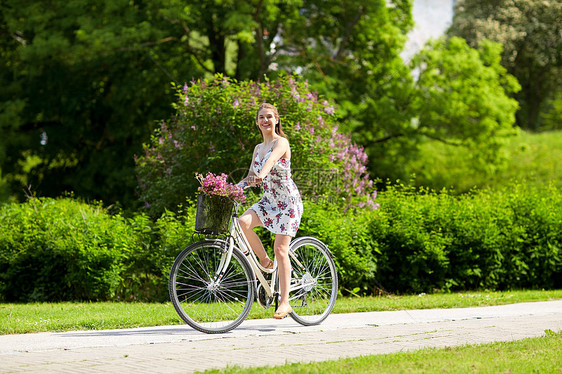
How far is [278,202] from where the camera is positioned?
254 inches

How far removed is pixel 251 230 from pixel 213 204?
1.77ft

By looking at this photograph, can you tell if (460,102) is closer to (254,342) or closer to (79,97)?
(79,97)

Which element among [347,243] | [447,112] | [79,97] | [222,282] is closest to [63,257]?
[347,243]

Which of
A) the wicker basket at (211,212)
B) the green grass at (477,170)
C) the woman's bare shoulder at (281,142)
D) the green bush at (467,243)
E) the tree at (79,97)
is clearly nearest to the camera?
the wicker basket at (211,212)

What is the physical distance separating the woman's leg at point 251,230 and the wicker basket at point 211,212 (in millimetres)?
298

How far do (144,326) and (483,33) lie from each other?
103 feet

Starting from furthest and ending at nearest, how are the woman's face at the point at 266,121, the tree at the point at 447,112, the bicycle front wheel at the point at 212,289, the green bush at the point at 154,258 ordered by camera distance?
1. the tree at the point at 447,112
2. the green bush at the point at 154,258
3. the woman's face at the point at 266,121
4. the bicycle front wheel at the point at 212,289

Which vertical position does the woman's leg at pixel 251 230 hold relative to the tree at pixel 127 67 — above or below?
below

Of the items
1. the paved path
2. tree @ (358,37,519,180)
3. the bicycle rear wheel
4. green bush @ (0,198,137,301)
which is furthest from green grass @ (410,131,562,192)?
the bicycle rear wheel

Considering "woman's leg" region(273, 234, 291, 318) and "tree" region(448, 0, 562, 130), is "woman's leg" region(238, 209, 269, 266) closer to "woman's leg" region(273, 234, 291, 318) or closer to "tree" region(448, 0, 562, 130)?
"woman's leg" region(273, 234, 291, 318)

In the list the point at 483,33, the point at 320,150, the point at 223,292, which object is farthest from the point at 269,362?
the point at 483,33

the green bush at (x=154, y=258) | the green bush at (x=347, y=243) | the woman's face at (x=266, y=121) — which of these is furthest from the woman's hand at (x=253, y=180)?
the green bush at (x=347, y=243)

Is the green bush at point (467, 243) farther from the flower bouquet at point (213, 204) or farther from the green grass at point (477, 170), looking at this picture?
the green grass at point (477, 170)

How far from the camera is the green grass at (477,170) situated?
971 inches
